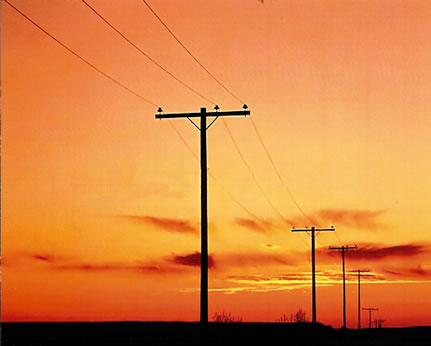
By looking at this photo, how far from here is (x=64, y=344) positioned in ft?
117

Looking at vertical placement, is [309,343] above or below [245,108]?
below

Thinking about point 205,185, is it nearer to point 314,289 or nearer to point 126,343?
point 126,343

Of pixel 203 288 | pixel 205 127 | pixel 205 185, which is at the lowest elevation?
pixel 203 288

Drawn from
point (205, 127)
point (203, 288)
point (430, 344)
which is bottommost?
point (430, 344)

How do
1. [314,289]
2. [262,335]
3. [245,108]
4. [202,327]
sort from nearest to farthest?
[202,327] < [245,108] < [262,335] < [314,289]

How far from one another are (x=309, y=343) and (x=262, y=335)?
Answer: 551 cm

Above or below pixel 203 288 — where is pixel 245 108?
above

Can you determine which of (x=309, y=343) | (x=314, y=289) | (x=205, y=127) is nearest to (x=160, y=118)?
(x=205, y=127)

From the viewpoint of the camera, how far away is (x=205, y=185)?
32.2 meters

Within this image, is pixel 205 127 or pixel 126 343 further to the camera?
pixel 126 343

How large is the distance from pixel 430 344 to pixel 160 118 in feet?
71.2

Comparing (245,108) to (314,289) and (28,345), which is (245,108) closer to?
(28,345)

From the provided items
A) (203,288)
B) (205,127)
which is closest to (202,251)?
(203,288)

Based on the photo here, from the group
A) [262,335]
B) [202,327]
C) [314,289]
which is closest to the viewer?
[202,327]
